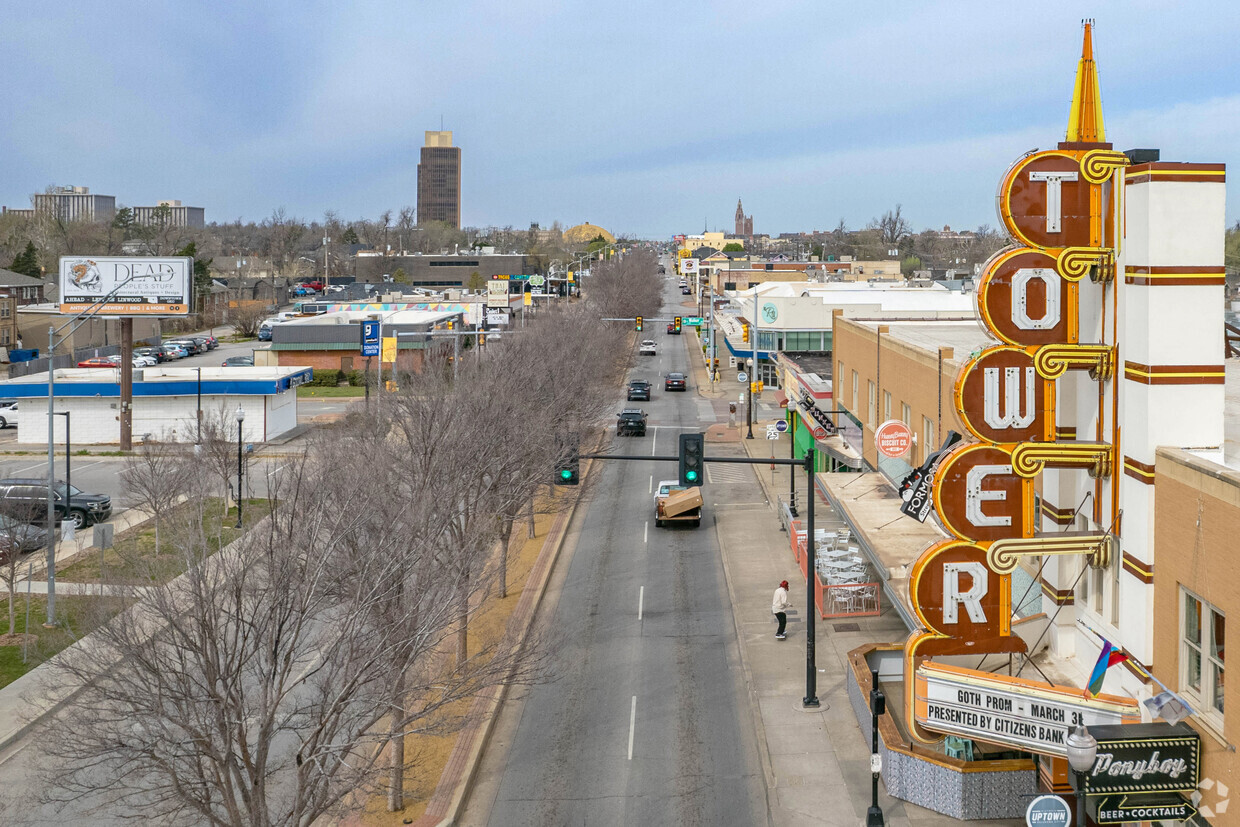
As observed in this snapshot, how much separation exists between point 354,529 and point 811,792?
8.74m

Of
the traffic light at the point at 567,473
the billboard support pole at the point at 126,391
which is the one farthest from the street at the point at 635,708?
the billboard support pole at the point at 126,391

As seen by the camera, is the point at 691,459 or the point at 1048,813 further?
the point at 691,459

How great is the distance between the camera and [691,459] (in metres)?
20.7

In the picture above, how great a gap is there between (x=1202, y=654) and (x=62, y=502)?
121 ft

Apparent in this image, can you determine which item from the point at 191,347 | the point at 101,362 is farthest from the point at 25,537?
the point at 191,347

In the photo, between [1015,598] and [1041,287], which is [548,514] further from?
[1041,287]

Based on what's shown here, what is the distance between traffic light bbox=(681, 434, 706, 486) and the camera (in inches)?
814

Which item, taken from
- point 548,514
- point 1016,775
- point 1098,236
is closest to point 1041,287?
point 1098,236

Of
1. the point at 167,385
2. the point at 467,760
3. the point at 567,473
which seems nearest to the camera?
the point at 467,760

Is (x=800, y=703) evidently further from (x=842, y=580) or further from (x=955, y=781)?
(x=842, y=580)

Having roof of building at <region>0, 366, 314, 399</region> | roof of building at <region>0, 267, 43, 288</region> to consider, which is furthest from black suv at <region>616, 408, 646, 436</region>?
roof of building at <region>0, 267, 43, 288</region>

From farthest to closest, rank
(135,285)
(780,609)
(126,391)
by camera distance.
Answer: (135,285) → (126,391) → (780,609)

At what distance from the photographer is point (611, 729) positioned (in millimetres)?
21484

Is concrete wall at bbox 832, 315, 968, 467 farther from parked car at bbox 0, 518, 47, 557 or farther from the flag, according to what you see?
parked car at bbox 0, 518, 47, 557
